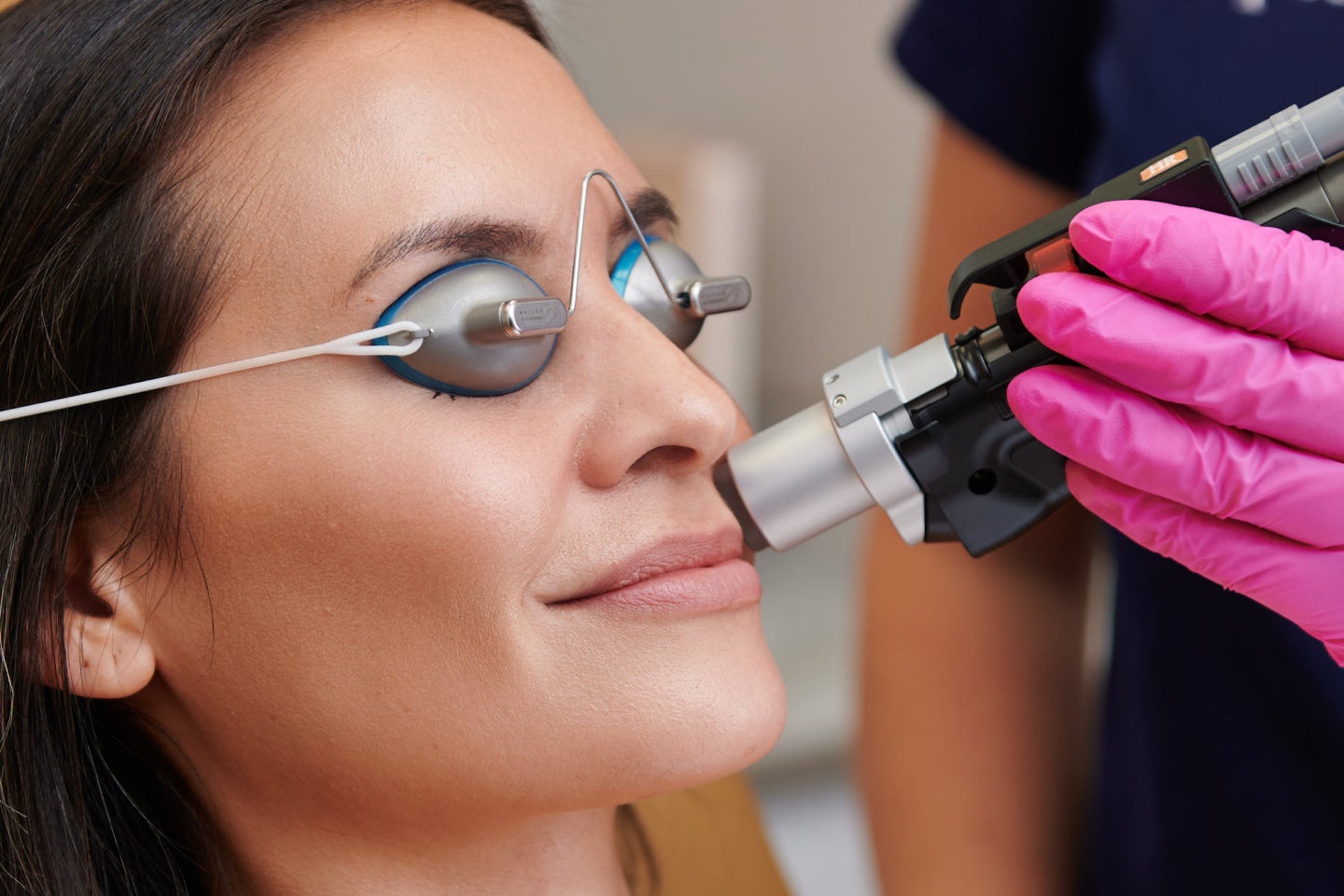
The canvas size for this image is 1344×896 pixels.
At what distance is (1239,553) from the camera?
77cm

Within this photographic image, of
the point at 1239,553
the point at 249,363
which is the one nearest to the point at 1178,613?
the point at 1239,553

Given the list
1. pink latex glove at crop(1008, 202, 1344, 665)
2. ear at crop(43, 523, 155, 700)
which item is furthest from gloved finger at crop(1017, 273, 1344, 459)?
ear at crop(43, 523, 155, 700)

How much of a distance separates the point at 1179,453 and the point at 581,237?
40cm

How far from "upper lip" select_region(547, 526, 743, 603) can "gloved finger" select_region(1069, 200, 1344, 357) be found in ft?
0.97

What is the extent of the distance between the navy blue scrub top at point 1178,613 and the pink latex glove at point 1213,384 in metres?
0.26

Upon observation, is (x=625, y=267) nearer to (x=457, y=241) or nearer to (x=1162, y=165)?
(x=457, y=241)

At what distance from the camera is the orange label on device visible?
0.70 metres

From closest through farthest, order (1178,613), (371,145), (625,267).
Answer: (371,145), (625,267), (1178,613)

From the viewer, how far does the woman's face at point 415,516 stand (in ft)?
2.51

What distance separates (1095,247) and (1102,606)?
96 cm

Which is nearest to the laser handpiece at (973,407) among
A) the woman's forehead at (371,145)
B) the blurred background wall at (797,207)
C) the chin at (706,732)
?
the chin at (706,732)

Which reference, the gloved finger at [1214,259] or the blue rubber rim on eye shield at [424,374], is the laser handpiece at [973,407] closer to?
the gloved finger at [1214,259]

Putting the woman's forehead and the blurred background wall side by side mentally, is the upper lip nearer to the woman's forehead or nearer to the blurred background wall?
the woman's forehead

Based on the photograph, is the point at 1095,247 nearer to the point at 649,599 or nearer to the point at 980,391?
the point at 980,391
